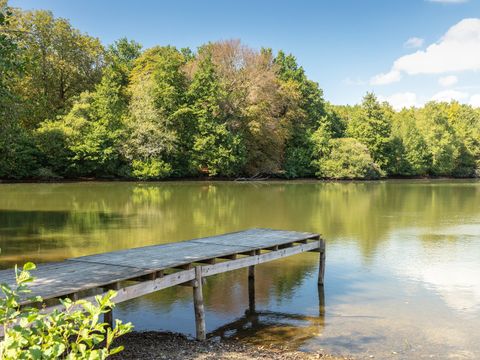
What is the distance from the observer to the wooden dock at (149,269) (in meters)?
7.11

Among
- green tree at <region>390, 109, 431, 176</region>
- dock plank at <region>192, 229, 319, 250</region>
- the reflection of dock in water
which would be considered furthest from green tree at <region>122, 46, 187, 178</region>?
the reflection of dock in water

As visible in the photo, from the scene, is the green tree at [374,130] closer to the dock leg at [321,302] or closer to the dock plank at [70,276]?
the dock leg at [321,302]

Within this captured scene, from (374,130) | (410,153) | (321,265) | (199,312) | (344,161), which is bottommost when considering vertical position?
(321,265)

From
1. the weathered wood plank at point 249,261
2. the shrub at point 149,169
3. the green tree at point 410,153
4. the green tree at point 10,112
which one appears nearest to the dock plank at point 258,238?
the weathered wood plank at point 249,261

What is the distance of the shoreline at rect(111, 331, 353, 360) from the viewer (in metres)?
7.21

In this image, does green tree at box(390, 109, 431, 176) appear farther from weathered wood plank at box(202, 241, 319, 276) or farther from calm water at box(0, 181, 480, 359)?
weathered wood plank at box(202, 241, 319, 276)

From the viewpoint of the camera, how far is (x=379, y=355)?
776 centimetres

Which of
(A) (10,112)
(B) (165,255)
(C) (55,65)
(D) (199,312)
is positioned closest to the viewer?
(D) (199,312)

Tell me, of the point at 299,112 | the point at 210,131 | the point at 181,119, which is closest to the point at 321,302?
the point at 210,131

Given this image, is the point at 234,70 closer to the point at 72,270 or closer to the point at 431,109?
the point at 431,109

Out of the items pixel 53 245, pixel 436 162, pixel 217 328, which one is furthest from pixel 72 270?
pixel 436 162

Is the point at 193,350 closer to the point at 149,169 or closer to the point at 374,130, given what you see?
the point at 149,169

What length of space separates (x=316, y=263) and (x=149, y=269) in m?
7.48

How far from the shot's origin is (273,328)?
9117mm
